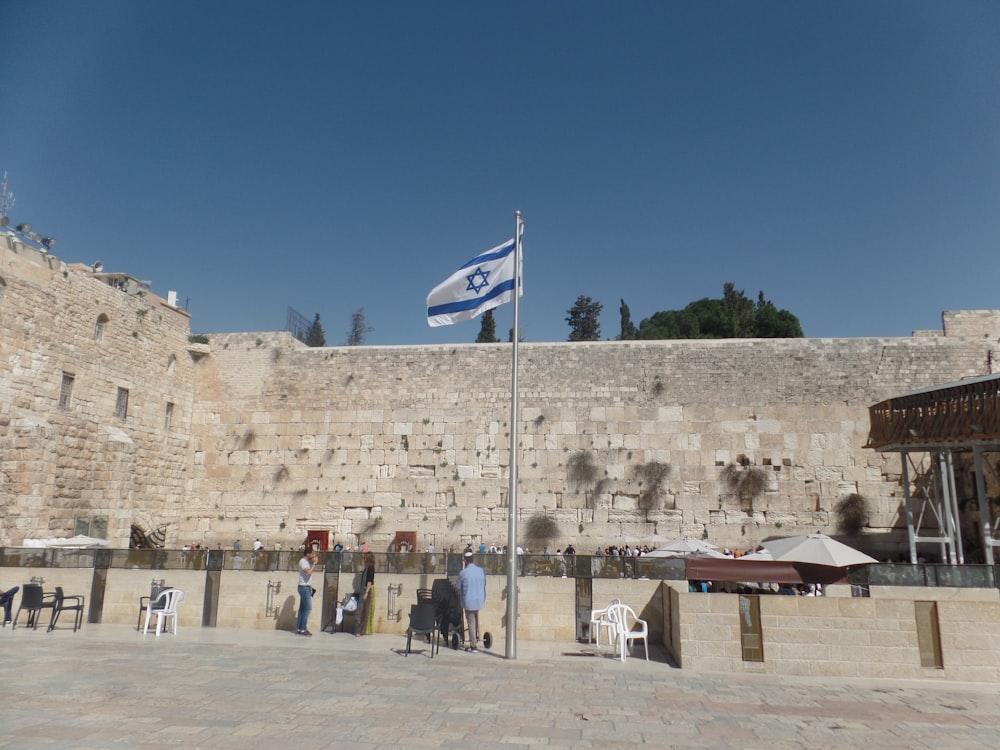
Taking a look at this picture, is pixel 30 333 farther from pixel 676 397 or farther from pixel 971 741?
pixel 971 741

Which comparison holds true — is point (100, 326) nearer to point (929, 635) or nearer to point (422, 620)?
point (422, 620)

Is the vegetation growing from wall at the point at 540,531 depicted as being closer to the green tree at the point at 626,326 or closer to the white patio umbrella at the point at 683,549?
the white patio umbrella at the point at 683,549

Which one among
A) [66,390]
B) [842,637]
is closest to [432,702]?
[842,637]

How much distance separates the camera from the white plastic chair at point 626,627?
8.13 m

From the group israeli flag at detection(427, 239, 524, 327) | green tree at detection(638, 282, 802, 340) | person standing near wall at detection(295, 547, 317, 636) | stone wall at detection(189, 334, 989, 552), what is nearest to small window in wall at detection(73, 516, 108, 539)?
stone wall at detection(189, 334, 989, 552)

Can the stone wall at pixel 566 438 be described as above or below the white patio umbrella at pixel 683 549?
above

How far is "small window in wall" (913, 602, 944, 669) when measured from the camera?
7.54 metres

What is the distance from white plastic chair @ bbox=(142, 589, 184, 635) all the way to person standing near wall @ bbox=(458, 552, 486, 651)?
13.5 ft

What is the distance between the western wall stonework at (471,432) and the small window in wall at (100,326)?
12 centimetres

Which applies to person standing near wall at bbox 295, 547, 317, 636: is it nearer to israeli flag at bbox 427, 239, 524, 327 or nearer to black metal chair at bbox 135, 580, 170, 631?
black metal chair at bbox 135, 580, 170, 631

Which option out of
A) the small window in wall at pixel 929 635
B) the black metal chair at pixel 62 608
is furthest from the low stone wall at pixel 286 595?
the small window in wall at pixel 929 635

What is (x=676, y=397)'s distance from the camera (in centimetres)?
1800

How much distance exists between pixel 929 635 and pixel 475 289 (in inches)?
283

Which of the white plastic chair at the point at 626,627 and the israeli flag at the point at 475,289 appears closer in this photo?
the white plastic chair at the point at 626,627
